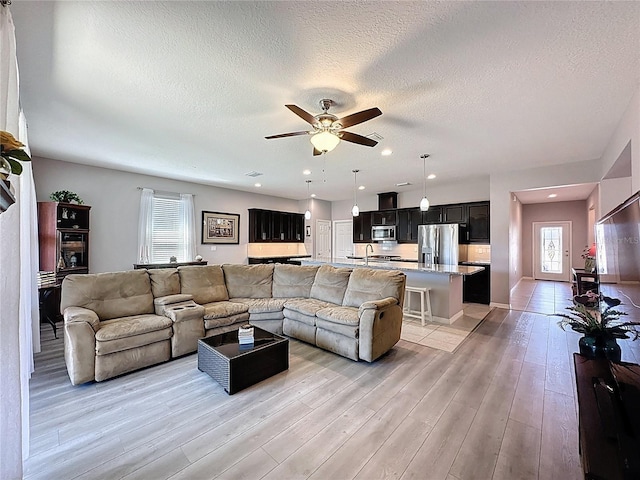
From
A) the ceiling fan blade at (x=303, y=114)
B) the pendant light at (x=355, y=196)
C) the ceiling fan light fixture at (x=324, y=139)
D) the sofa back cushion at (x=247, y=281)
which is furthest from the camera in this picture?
the pendant light at (x=355, y=196)

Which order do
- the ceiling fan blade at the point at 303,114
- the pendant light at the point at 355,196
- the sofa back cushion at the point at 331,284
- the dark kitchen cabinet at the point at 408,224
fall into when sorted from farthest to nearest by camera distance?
1. the dark kitchen cabinet at the point at 408,224
2. the pendant light at the point at 355,196
3. the sofa back cushion at the point at 331,284
4. the ceiling fan blade at the point at 303,114

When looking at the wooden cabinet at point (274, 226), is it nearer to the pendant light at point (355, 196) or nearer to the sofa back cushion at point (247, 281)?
the pendant light at point (355, 196)

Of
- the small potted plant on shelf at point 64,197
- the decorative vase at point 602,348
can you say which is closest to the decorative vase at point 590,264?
the decorative vase at point 602,348

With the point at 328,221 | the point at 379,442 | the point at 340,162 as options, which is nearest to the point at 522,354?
the point at 379,442

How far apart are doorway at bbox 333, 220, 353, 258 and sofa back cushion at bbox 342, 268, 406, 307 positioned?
212 inches

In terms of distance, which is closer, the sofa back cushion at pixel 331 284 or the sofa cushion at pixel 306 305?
the sofa cushion at pixel 306 305

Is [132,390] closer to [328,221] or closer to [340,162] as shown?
[340,162]

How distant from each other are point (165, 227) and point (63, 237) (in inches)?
68.8

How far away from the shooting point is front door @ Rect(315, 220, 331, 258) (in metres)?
9.51

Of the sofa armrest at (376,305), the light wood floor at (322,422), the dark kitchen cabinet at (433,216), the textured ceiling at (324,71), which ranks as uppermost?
the textured ceiling at (324,71)

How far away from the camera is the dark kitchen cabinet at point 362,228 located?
8.60 metres

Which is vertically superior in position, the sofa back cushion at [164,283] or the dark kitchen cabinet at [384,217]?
the dark kitchen cabinet at [384,217]

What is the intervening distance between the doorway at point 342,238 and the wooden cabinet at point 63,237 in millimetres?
6664

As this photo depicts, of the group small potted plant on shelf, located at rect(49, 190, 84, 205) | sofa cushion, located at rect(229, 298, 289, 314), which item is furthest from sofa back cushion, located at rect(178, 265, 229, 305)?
small potted plant on shelf, located at rect(49, 190, 84, 205)
